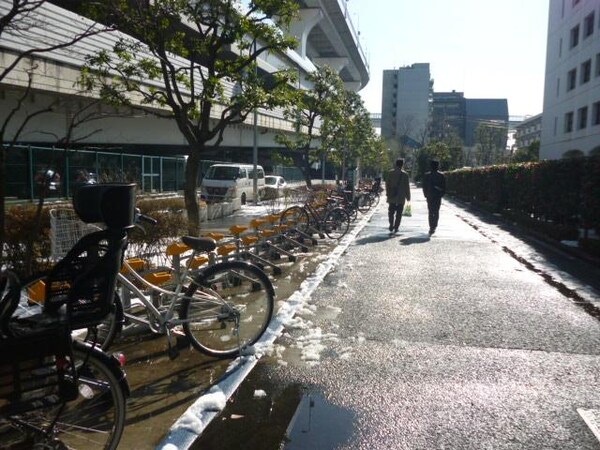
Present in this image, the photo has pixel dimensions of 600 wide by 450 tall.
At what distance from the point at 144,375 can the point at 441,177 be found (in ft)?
36.5

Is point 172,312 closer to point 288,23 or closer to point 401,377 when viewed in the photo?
point 401,377

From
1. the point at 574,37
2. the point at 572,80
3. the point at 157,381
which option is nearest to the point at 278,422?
the point at 157,381

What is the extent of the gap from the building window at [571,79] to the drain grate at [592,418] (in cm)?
4620

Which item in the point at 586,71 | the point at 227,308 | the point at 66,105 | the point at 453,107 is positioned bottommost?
the point at 227,308

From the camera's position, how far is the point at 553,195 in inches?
501

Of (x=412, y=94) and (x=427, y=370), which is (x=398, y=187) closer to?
(x=427, y=370)

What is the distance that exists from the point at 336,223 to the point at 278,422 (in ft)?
31.5

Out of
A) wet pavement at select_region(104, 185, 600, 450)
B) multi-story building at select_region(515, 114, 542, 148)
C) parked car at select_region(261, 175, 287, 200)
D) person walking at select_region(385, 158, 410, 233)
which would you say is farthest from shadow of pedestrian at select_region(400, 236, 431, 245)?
multi-story building at select_region(515, 114, 542, 148)

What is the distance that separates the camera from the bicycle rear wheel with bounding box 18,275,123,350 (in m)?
2.78

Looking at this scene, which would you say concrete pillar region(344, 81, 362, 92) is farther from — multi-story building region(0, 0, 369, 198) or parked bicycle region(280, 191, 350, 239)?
parked bicycle region(280, 191, 350, 239)

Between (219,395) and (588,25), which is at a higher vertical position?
(588,25)

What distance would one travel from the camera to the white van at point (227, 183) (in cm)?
2220

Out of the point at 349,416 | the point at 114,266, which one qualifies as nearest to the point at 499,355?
the point at 349,416

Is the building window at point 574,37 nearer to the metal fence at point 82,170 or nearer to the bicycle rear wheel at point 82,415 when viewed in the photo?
the metal fence at point 82,170
